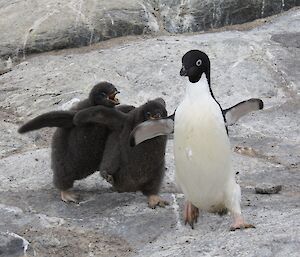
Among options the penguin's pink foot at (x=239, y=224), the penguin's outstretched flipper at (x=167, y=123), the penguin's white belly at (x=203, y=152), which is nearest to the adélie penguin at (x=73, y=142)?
the penguin's outstretched flipper at (x=167, y=123)

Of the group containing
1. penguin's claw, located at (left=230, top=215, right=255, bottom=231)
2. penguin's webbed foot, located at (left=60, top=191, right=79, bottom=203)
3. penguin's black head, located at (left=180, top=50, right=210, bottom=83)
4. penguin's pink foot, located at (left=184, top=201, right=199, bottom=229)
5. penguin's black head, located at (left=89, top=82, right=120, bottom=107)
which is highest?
penguin's black head, located at (left=180, top=50, right=210, bottom=83)

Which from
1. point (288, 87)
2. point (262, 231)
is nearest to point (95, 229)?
point (262, 231)

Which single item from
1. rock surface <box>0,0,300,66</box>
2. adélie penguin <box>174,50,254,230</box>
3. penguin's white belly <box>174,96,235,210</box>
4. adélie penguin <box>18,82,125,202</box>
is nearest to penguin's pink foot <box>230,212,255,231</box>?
adélie penguin <box>174,50,254,230</box>

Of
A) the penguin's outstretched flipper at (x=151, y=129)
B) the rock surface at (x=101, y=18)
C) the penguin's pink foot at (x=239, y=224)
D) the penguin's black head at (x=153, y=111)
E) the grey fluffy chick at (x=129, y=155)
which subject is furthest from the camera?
the rock surface at (x=101, y=18)

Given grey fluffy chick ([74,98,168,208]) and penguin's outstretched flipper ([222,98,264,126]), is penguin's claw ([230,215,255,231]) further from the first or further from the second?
grey fluffy chick ([74,98,168,208])

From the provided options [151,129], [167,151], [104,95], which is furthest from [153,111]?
[167,151]

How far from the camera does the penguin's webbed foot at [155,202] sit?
4109 millimetres

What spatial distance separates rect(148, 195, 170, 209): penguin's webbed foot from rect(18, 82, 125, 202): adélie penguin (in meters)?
0.44

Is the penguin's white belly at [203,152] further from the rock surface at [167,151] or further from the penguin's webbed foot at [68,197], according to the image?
the penguin's webbed foot at [68,197]

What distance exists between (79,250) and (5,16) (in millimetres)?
4298

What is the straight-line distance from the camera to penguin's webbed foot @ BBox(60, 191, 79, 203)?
4.31m

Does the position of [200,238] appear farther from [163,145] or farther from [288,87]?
[288,87]

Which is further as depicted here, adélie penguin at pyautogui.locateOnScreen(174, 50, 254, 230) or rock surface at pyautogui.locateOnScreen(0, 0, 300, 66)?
rock surface at pyautogui.locateOnScreen(0, 0, 300, 66)

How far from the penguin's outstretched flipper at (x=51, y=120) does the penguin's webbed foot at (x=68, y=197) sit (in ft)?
1.36
